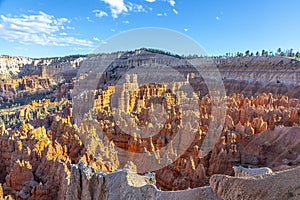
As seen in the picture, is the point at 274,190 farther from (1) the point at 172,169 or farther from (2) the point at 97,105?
(2) the point at 97,105

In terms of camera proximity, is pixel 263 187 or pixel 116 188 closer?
pixel 263 187

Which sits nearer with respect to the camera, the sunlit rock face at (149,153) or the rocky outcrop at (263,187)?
the rocky outcrop at (263,187)

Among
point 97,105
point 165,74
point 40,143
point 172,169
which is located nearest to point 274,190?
point 172,169

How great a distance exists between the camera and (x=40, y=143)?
526 inches

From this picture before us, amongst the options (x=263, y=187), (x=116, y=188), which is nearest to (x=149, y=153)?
(x=116, y=188)

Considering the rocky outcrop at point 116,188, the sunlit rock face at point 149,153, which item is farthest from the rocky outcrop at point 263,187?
the rocky outcrop at point 116,188

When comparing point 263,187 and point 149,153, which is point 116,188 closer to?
point 263,187

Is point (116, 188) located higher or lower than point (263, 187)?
lower

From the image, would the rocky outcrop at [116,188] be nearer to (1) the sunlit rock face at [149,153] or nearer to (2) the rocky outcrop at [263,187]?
(1) the sunlit rock face at [149,153]

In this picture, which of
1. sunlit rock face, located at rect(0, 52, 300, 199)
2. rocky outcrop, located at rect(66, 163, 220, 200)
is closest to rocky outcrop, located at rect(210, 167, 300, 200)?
sunlit rock face, located at rect(0, 52, 300, 199)

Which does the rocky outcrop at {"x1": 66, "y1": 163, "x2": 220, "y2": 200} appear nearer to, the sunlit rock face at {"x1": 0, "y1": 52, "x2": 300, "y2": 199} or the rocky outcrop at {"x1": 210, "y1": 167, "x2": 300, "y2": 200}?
the sunlit rock face at {"x1": 0, "y1": 52, "x2": 300, "y2": 199}

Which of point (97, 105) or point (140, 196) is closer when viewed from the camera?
point (140, 196)

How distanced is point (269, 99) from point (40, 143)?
18.7 m

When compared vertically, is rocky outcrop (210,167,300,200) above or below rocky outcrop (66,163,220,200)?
above
